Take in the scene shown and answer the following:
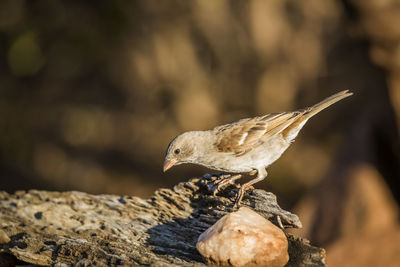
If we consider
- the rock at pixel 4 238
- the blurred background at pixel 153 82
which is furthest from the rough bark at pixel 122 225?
the blurred background at pixel 153 82

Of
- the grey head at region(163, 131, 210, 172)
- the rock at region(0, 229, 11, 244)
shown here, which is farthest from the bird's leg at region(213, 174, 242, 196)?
the rock at region(0, 229, 11, 244)

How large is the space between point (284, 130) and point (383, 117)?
377 cm

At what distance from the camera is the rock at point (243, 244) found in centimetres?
321

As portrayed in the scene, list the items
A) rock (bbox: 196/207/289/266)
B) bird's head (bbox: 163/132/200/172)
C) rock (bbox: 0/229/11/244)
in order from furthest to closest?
bird's head (bbox: 163/132/200/172) < rock (bbox: 0/229/11/244) < rock (bbox: 196/207/289/266)

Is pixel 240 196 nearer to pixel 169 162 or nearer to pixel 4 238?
pixel 169 162

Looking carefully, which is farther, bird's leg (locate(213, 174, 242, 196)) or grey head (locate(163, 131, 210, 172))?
grey head (locate(163, 131, 210, 172))

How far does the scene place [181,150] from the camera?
450 centimetres

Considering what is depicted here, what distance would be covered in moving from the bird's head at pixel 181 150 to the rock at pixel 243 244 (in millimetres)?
1262

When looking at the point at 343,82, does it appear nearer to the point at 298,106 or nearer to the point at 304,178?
the point at 298,106

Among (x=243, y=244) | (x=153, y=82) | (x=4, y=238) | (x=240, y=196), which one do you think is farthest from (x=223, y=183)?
(x=153, y=82)

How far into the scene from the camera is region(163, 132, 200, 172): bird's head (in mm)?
4477

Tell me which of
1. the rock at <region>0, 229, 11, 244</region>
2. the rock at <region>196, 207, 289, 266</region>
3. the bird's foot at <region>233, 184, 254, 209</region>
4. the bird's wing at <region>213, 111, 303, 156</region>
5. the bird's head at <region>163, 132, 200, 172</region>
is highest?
the bird's wing at <region>213, 111, 303, 156</region>

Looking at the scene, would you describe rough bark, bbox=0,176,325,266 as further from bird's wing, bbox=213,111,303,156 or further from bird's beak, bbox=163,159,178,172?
bird's wing, bbox=213,111,303,156

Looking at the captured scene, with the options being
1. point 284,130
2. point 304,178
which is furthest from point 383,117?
point 284,130
